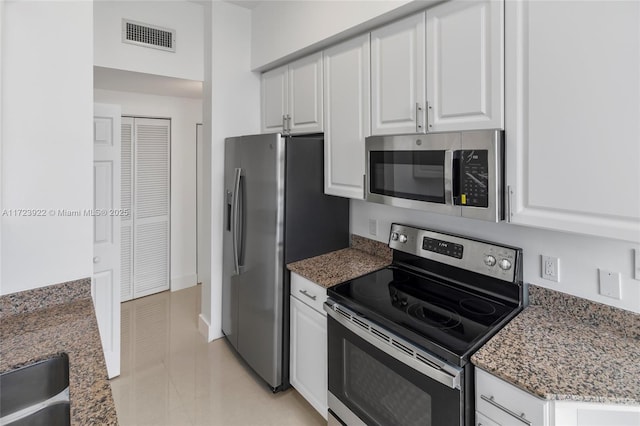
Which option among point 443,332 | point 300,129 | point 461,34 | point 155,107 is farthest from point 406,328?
point 155,107

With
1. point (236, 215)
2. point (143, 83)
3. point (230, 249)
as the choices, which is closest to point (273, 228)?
point (236, 215)

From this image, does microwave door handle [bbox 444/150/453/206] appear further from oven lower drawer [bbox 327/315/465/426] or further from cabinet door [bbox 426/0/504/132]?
oven lower drawer [bbox 327/315/465/426]

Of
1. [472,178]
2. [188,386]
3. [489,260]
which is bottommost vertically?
[188,386]

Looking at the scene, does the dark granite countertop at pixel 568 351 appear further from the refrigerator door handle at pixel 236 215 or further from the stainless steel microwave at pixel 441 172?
the refrigerator door handle at pixel 236 215

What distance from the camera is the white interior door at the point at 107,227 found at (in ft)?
7.72

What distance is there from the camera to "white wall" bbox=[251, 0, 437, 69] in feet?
5.94

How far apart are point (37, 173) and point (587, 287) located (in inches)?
93.1

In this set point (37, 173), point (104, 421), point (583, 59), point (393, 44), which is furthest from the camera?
point (393, 44)

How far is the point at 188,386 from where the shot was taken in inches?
94.1

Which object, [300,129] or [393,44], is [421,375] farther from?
[300,129]

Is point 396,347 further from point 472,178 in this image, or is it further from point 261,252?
point 261,252

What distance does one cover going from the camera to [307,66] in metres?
2.43

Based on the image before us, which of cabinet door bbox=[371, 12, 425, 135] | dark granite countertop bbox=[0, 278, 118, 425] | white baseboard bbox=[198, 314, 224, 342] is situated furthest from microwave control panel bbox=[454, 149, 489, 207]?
white baseboard bbox=[198, 314, 224, 342]

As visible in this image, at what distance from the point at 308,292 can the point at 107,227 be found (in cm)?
149
